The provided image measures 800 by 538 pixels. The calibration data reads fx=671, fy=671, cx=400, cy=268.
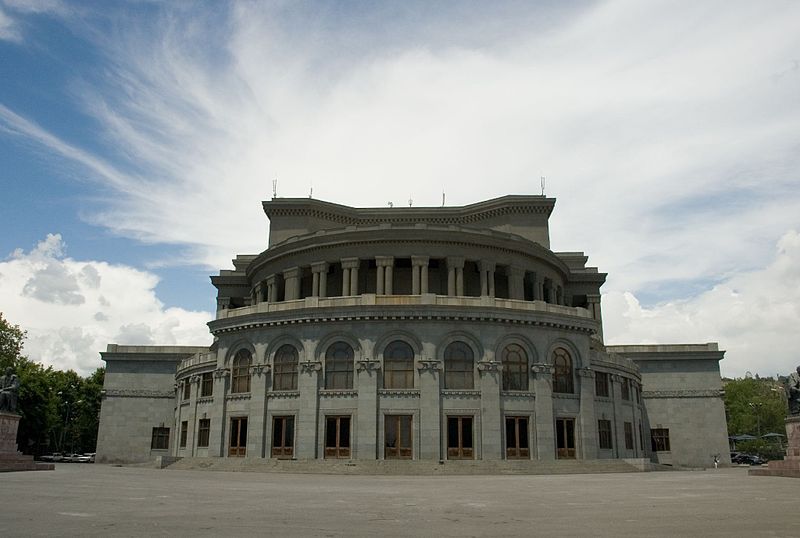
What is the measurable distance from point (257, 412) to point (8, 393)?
14.1 m

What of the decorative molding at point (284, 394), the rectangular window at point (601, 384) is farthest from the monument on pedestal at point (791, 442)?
the decorative molding at point (284, 394)

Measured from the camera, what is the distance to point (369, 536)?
11.5 meters

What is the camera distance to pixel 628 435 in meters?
49.1

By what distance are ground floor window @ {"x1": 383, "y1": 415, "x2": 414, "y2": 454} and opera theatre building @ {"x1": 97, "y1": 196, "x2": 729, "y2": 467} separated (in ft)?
0.21

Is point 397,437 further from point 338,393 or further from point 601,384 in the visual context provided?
point 601,384

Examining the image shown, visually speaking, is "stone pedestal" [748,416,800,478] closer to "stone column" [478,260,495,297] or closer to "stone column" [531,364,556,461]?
"stone column" [531,364,556,461]

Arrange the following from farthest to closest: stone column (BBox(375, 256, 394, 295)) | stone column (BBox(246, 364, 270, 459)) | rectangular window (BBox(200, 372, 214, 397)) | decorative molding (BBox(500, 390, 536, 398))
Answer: rectangular window (BBox(200, 372, 214, 397))
stone column (BBox(375, 256, 394, 295))
stone column (BBox(246, 364, 270, 459))
decorative molding (BBox(500, 390, 536, 398))

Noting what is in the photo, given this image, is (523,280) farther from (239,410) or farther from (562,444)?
(239,410)

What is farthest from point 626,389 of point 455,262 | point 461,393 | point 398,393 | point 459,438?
point 398,393

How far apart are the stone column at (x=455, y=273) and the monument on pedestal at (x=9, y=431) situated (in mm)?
27659

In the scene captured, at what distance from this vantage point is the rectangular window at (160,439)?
2370 inches

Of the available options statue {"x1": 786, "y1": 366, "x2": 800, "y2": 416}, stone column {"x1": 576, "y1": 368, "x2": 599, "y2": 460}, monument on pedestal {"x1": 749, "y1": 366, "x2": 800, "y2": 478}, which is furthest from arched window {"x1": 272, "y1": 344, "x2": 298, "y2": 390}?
statue {"x1": 786, "y1": 366, "x2": 800, "y2": 416}

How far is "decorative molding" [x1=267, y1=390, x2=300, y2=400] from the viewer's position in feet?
138

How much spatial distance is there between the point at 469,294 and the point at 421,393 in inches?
511
